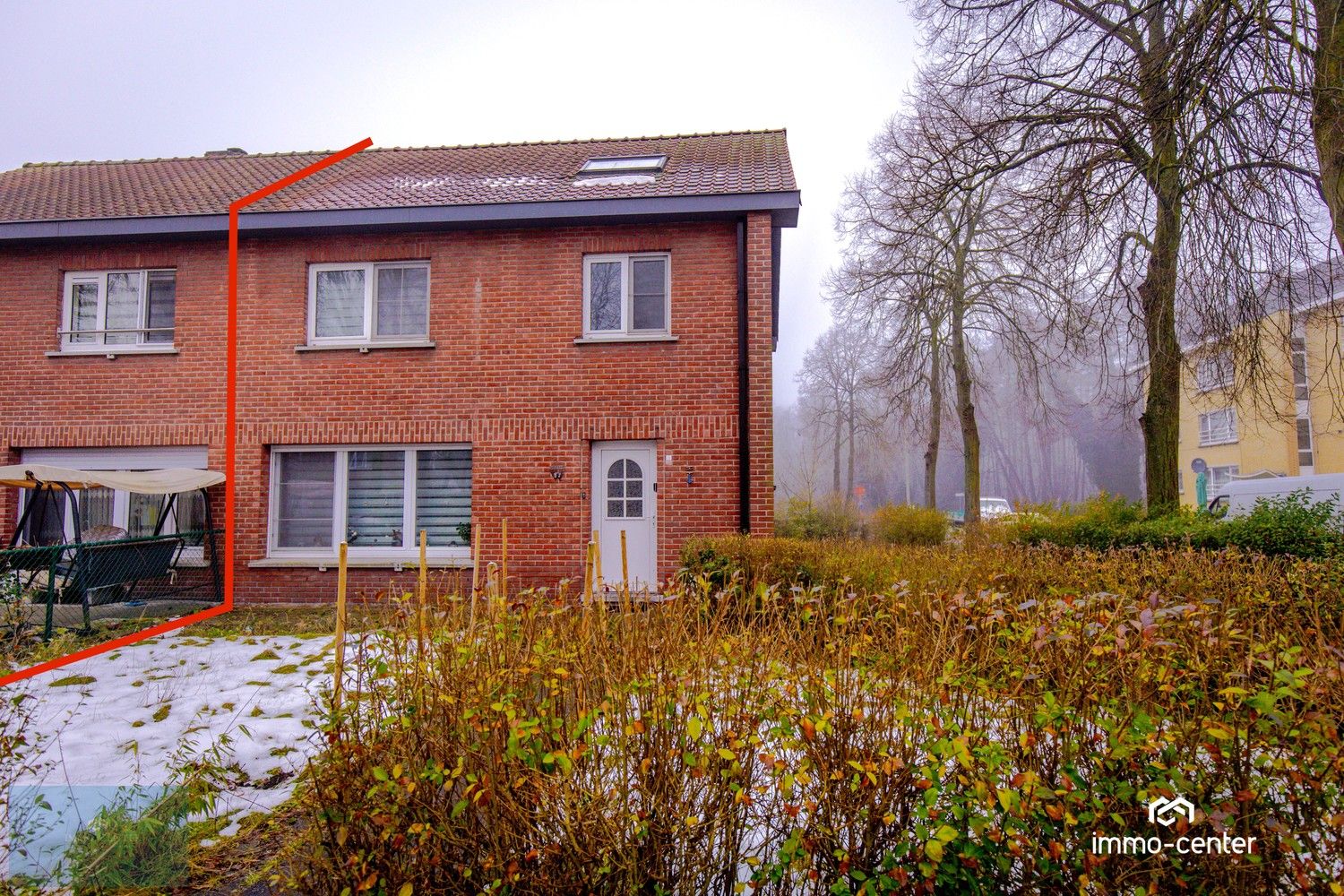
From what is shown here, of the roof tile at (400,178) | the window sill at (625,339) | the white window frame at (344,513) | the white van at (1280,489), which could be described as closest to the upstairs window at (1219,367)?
the white van at (1280,489)

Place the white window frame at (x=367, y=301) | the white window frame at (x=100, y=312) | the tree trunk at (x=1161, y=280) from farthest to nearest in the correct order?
the white window frame at (x=100, y=312) < the white window frame at (x=367, y=301) < the tree trunk at (x=1161, y=280)

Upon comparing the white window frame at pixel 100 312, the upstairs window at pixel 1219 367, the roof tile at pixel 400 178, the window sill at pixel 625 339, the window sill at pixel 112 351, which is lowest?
the upstairs window at pixel 1219 367

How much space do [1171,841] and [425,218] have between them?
10.3m

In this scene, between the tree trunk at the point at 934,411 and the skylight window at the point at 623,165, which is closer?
the skylight window at the point at 623,165

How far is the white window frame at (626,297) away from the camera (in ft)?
33.5

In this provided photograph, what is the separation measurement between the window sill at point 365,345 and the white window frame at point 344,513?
53.5 inches

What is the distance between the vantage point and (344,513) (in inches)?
413

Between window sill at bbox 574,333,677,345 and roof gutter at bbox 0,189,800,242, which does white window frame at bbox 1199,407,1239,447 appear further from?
window sill at bbox 574,333,677,345

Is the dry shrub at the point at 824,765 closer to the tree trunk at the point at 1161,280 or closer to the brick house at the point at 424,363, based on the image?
the tree trunk at the point at 1161,280

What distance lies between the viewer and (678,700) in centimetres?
249

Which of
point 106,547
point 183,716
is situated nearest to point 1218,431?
point 183,716

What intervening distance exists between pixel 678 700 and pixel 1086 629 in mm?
1414

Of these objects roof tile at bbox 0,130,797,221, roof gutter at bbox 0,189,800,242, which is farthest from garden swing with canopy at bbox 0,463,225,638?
roof tile at bbox 0,130,797,221

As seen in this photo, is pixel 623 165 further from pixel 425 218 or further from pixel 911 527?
pixel 911 527
